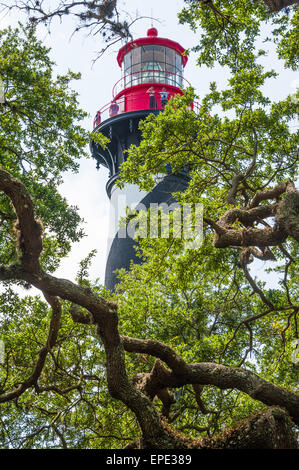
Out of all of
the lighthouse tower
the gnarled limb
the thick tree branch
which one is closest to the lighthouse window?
the lighthouse tower

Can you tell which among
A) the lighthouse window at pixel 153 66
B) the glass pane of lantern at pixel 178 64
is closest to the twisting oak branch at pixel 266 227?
the lighthouse window at pixel 153 66

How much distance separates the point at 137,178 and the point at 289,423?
20.8ft

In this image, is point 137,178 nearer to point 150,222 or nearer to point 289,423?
point 150,222

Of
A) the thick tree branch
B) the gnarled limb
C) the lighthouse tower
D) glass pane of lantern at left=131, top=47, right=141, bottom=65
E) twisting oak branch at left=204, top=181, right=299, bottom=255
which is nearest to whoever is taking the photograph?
the thick tree branch

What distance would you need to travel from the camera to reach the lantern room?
976 inches

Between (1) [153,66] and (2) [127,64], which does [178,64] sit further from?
(2) [127,64]

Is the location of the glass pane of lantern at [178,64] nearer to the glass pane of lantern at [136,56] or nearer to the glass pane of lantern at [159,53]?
the glass pane of lantern at [159,53]

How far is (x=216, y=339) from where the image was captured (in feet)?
38.9

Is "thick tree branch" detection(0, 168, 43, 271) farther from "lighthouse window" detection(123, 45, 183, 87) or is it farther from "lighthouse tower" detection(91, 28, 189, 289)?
"lighthouse window" detection(123, 45, 183, 87)

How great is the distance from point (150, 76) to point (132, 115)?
295 centimetres

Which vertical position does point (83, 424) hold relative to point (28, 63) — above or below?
below

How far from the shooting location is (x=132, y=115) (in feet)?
79.0
